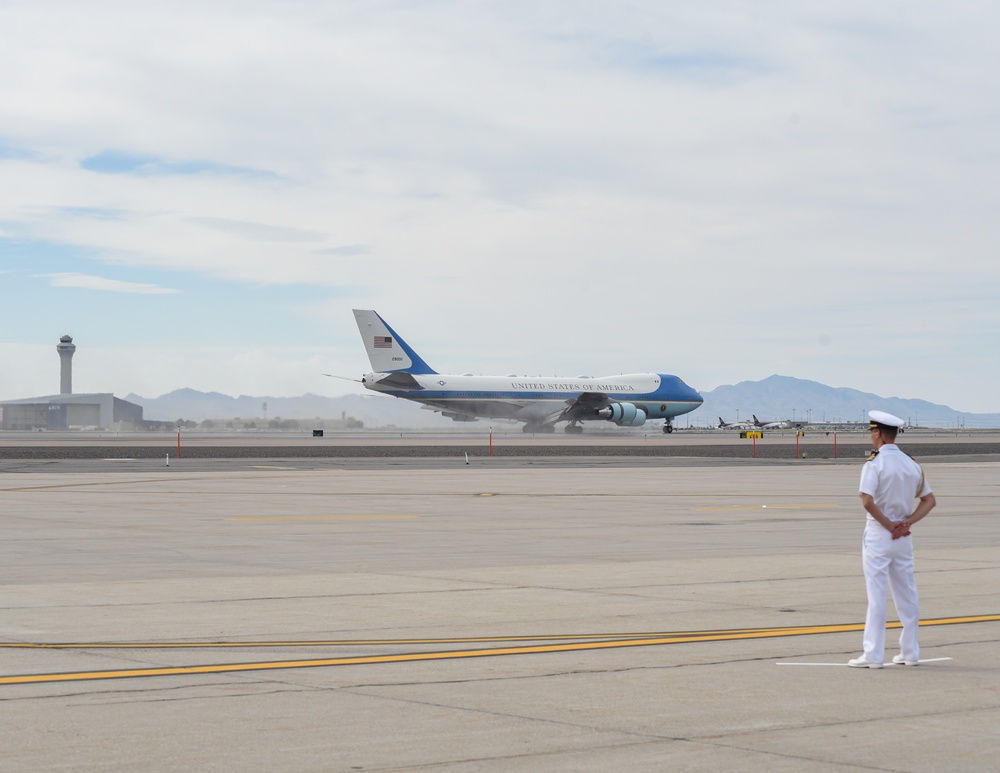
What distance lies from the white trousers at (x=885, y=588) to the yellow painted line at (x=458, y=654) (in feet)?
4.47

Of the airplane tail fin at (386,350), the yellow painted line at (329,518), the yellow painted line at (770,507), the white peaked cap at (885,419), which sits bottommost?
the yellow painted line at (770,507)

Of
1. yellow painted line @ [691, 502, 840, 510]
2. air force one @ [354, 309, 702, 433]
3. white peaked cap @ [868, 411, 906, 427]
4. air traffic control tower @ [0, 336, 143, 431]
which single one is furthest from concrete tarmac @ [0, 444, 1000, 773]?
air traffic control tower @ [0, 336, 143, 431]

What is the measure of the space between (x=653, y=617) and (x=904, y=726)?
4679 mm

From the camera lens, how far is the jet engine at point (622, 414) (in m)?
91.1

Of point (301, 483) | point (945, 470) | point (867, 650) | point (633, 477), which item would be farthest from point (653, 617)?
point (945, 470)

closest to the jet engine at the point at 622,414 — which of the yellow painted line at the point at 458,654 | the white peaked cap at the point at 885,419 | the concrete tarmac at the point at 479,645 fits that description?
the concrete tarmac at the point at 479,645

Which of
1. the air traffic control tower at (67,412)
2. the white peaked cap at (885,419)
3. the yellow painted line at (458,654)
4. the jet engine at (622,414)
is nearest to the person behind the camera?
the yellow painted line at (458,654)

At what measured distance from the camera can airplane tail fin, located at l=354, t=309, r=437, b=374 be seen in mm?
89938

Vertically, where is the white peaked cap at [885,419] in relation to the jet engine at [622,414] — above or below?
below

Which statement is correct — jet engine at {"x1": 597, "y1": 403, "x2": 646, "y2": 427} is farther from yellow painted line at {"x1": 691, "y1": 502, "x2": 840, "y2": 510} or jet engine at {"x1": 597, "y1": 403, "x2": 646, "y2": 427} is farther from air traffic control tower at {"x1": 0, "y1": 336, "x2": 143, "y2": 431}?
air traffic control tower at {"x1": 0, "y1": 336, "x2": 143, "y2": 431}

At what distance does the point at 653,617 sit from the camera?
488 inches

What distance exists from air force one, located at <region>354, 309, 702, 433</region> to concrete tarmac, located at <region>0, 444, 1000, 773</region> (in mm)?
61436

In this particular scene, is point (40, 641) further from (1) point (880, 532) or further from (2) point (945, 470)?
(2) point (945, 470)

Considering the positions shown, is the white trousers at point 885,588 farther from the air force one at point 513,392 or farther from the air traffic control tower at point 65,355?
the air traffic control tower at point 65,355
